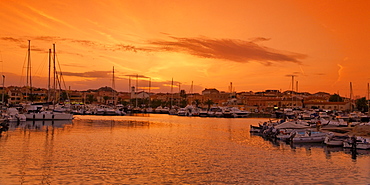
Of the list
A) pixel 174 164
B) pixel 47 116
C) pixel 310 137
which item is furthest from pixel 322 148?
pixel 47 116

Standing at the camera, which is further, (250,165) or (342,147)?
(342,147)

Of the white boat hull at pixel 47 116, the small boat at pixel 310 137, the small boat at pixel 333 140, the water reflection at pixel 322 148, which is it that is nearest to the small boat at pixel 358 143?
A: the water reflection at pixel 322 148

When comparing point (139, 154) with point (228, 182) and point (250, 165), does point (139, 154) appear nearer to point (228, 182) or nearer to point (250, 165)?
point (250, 165)

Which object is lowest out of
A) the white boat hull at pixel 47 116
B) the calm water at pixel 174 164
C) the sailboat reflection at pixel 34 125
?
the calm water at pixel 174 164

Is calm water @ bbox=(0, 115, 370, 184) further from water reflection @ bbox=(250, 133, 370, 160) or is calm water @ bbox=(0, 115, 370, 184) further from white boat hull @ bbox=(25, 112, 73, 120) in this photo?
white boat hull @ bbox=(25, 112, 73, 120)

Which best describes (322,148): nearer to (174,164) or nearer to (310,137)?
(310,137)

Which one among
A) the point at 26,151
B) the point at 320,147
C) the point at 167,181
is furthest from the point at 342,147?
the point at 26,151

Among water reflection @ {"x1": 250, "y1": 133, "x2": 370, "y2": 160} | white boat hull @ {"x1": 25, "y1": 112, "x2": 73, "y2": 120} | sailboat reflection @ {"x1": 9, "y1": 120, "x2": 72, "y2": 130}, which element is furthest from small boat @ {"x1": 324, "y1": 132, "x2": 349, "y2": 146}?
white boat hull @ {"x1": 25, "y1": 112, "x2": 73, "y2": 120}

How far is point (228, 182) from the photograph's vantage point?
62.3 ft

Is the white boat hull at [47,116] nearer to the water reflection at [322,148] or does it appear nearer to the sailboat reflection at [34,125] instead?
the sailboat reflection at [34,125]

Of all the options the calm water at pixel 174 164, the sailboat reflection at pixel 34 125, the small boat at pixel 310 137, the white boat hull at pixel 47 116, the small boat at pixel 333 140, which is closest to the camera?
the calm water at pixel 174 164

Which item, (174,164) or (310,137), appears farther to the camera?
(310,137)

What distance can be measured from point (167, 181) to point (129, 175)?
8.45ft

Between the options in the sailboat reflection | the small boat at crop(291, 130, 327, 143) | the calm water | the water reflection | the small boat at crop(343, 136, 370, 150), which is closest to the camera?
the calm water
